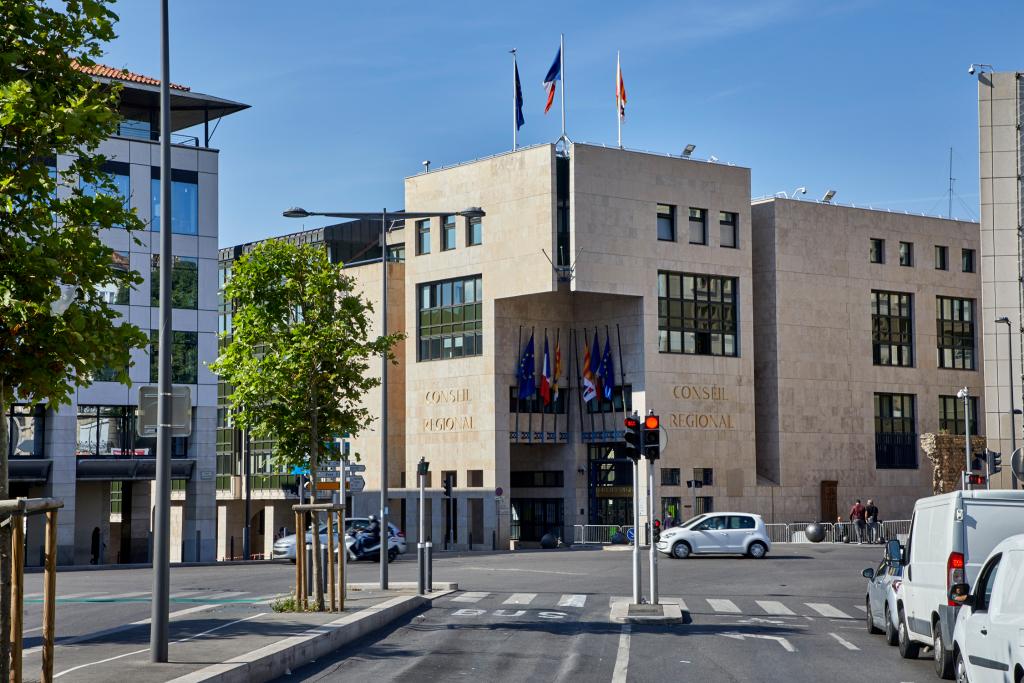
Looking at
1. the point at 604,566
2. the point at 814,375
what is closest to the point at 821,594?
the point at 604,566

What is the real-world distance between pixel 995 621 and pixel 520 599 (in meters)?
18.9

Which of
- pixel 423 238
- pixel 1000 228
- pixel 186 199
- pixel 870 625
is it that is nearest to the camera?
pixel 870 625

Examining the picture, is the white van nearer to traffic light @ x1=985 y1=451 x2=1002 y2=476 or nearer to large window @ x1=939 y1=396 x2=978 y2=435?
traffic light @ x1=985 y1=451 x2=1002 y2=476

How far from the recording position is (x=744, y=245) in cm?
6900

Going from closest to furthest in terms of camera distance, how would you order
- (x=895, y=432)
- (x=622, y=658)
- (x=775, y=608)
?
(x=622, y=658)
(x=775, y=608)
(x=895, y=432)

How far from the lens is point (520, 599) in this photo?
29531mm

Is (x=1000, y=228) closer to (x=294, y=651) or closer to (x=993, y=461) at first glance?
(x=993, y=461)

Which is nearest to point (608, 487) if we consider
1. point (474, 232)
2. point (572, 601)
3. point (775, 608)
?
point (474, 232)

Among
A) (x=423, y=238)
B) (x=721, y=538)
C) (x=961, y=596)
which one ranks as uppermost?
(x=423, y=238)

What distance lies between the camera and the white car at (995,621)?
10812 millimetres

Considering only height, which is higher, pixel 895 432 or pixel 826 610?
pixel 895 432

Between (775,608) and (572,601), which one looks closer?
(775,608)

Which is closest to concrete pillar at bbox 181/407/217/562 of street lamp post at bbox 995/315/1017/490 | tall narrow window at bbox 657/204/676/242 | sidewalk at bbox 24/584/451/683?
tall narrow window at bbox 657/204/676/242

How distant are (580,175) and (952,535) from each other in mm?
50219
